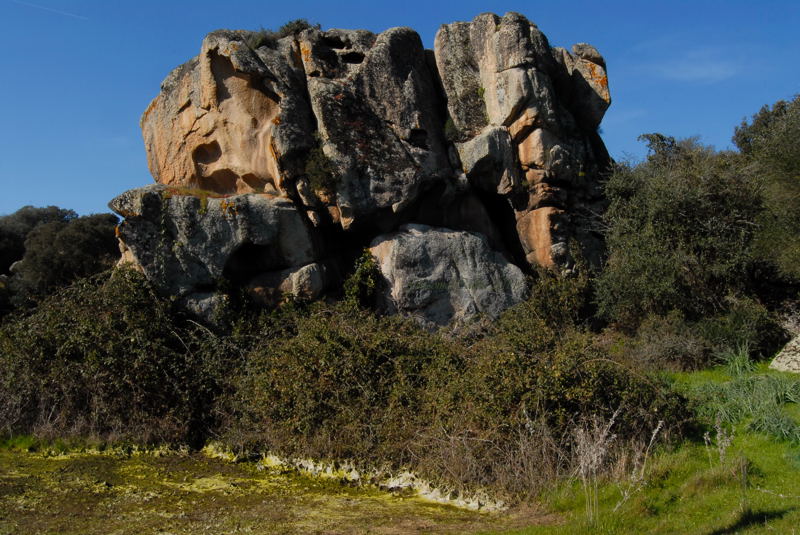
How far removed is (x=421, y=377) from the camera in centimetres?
1225

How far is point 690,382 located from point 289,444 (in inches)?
304

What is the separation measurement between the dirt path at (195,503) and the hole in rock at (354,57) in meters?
11.2

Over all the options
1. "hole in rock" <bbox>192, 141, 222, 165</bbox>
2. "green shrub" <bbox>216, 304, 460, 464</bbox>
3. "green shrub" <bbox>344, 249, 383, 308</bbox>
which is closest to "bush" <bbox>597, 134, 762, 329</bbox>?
"green shrub" <bbox>344, 249, 383, 308</bbox>

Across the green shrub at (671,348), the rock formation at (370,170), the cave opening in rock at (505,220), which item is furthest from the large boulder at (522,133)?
the green shrub at (671,348)

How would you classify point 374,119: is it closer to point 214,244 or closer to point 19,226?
point 214,244

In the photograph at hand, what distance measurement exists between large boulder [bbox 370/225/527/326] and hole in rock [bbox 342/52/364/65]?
4.86 meters

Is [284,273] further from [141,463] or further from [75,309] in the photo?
[141,463]

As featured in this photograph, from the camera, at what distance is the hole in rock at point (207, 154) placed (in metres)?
18.2

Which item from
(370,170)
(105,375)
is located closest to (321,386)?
(105,375)

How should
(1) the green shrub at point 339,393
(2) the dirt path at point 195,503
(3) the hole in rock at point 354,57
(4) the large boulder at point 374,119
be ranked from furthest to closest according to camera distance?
(3) the hole in rock at point 354,57, (4) the large boulder at point 374,119, (1) the green shrub at point 339,393, (2) the dirt path at point 195,503

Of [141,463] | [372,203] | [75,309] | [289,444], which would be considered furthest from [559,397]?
[75,309]

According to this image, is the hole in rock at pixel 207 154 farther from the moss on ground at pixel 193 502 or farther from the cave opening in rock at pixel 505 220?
the moss on ground at pixel 193 502

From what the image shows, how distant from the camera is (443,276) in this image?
17109 mm

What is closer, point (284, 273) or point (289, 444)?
point (289, 444)
